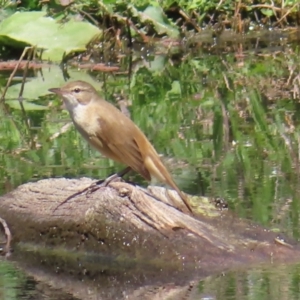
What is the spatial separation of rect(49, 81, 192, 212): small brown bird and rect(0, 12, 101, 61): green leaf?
706 centimetres

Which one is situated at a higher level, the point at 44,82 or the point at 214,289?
the point at 44,82

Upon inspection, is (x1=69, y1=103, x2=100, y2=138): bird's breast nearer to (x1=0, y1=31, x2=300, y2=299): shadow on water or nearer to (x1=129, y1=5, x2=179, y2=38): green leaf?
(x1=0, y1=31, x2=300, y2=299): shadow on water

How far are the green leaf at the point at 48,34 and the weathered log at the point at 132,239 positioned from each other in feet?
24.1

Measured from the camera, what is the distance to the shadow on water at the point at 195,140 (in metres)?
5.61

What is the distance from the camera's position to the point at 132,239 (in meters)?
5.99

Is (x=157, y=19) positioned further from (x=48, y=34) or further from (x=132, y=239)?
(x=132, y=239)

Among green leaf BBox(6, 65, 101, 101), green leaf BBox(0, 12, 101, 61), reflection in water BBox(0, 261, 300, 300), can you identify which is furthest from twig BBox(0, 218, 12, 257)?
green leaf BBox(0, 12, 101, 61)

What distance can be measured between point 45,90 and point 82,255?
5.78m

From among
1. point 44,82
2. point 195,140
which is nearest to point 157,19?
point 44,82

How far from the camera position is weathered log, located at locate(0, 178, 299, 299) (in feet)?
19.1

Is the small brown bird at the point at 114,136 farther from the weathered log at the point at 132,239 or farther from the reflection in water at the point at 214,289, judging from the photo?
the reflection in water at the point at 214,289

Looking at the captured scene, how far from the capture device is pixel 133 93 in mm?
11445

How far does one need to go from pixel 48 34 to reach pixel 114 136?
750cm

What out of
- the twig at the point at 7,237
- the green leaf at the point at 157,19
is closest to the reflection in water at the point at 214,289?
the twig at the point at 7,237
